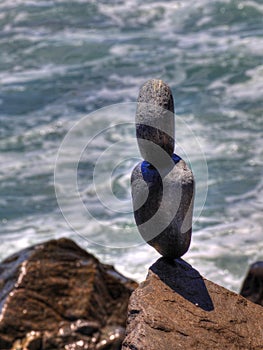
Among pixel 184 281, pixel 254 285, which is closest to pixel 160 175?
pixel 184 281

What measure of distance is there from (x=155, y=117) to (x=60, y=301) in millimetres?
3225

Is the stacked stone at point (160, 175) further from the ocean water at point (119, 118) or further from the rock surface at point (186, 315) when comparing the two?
the ocean water at point (119, 118)

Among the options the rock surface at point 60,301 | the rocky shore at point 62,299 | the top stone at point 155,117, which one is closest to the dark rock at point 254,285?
the rocky shore at point 62,299

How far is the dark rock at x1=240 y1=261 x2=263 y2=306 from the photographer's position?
7363mm

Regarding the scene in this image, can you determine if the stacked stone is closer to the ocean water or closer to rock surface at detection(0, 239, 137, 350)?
rock surface at detection(0, 239, 137, 350)

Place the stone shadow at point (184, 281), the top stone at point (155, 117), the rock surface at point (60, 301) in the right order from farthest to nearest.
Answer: the rock surface at point (60, 301)
the stone shadow at point (184, 281)
the top stone at point (155, 117)

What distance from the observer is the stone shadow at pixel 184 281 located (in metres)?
4.77

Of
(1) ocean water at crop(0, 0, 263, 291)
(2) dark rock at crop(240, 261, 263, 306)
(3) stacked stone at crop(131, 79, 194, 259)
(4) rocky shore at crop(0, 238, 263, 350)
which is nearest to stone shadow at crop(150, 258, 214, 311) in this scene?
(3) stacked stone at crop(131, 79, 194, 259)

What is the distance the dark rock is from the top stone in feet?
10.2

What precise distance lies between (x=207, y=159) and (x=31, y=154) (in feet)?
8.67

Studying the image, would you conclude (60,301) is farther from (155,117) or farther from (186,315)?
(155,117)

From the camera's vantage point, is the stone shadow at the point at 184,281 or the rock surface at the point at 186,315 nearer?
the rock surface at the point at 186,315

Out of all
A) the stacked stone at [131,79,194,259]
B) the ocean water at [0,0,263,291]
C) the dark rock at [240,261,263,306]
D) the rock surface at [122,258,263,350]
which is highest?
the stacked stone at [131,79,194,259]

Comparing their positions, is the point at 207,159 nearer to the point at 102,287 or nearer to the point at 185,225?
the point at 102,287
